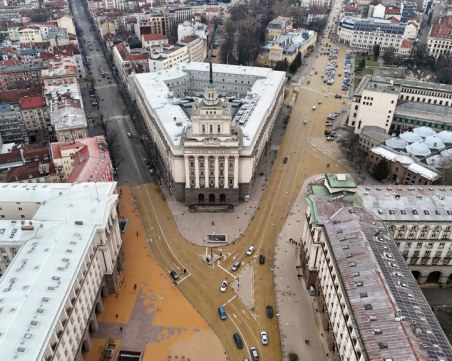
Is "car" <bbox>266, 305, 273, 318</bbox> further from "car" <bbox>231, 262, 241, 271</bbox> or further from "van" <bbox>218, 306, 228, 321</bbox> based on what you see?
"car" <bbox>231, 262, 241, 271</bbox>

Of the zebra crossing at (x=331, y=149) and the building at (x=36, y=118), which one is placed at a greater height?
the building at (x=36, y=118)

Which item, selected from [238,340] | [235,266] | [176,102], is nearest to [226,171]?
[235,266]

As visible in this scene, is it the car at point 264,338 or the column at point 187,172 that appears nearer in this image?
the car at point 264,338

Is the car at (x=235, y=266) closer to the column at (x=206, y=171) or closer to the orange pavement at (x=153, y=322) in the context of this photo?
the orange pavement at (x=153, y=322)

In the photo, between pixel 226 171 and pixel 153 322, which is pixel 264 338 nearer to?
pixel 153 322

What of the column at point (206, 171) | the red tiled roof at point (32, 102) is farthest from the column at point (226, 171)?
the red tiled roof at point (32, 102)

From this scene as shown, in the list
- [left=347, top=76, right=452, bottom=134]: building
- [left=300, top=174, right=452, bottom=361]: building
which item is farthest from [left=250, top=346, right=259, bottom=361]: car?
[left=347, top=76, right=452, bottom=134]: building
